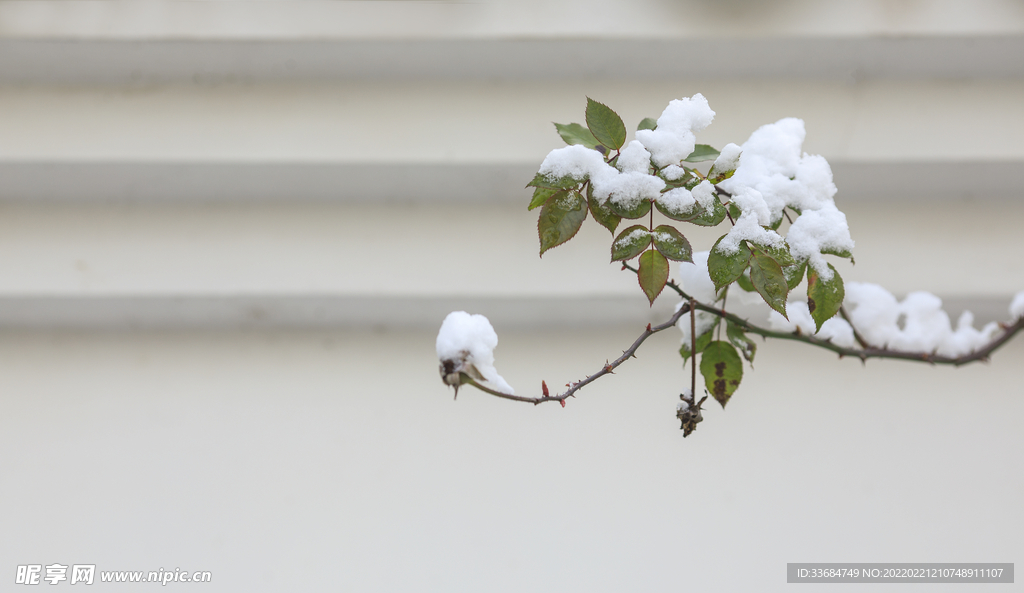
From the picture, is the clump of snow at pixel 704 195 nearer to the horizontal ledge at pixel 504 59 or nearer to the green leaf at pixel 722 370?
the green leaf at pixel 722 370

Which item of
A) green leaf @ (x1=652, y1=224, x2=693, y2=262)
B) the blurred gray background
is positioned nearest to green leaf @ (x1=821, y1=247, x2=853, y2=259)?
green leaf @ (x1=652, y1=224, x2=693, y2=262)

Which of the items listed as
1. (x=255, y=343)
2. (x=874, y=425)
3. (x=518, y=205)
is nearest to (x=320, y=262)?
(x=255, y=343)

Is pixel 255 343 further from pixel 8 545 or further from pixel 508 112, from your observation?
pixel 508 112

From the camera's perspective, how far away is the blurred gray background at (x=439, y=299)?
79 cm

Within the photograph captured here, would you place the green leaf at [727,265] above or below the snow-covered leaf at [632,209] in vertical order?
below

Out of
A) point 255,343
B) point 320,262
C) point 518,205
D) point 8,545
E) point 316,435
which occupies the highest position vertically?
point 518,205

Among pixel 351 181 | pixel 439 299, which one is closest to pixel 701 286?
pixel 439 299

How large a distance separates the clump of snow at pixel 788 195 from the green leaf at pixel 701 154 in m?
0.02

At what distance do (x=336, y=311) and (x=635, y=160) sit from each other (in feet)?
2.00

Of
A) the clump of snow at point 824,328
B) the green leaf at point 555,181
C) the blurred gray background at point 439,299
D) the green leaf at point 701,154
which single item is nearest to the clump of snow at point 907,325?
the clump of snow at point 824,328

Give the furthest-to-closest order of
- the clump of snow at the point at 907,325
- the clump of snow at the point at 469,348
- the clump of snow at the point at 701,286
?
the clump of snow at the point at 907,325 < the clump of snow at the point at 701,286 < the clump of snow at the point at 469,348

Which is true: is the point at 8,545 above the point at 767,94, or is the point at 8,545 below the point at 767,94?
below

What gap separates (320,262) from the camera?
837mm

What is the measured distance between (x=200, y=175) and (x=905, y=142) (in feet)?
3.46
